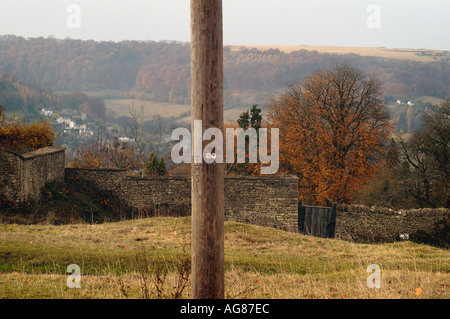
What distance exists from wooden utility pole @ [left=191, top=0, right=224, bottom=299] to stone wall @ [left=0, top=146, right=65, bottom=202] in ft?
53.8

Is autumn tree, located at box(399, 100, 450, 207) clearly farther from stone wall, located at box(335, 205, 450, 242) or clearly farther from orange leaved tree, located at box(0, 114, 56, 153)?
orange leaved tree, located at box(0, 114, 56, 153)

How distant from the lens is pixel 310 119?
35.7 m

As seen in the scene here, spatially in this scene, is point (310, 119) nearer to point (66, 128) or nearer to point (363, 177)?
point (363, 177)

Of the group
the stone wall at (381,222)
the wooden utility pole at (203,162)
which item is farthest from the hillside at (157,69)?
the wooden utility pole at (203,162)

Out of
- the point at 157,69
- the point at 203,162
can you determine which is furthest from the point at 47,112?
the point at 203,162

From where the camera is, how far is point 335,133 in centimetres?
3384

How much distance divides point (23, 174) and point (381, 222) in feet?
51.2

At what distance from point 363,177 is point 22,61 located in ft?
268

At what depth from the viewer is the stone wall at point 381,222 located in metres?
21.1

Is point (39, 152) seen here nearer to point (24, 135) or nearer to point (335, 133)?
point (24, 135)

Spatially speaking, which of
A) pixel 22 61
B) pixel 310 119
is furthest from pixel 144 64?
pixel 310 119

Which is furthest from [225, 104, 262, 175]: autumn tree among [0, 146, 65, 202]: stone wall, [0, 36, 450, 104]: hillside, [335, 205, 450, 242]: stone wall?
[0, 36, 450, 104]: hillside

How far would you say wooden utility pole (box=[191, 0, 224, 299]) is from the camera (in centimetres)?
427

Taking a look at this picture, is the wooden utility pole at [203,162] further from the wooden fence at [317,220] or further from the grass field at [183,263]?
the wooden fence at [317,220]
